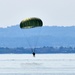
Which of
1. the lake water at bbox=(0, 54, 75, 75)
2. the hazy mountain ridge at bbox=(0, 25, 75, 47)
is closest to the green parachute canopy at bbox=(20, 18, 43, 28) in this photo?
the lake water at bbox=(0, 54, 75, 75)

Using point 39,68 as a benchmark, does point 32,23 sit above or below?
above

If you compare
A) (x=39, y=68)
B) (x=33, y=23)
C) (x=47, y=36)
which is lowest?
(x=47, y=36)

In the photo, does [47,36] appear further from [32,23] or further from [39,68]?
[32,23]

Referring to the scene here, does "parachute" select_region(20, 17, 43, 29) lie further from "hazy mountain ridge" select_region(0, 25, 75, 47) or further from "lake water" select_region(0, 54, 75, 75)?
"hazy mountain ridge" select_region(0, 25, 75, 47)

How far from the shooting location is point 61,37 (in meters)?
147

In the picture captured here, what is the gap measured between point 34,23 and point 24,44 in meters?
117

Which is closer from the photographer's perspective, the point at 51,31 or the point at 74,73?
the point at 74,73

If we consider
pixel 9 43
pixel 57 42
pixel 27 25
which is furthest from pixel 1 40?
pixel 27 25

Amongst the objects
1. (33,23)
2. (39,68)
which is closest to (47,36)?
(39,68)

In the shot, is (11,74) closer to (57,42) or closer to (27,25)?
(27,25)

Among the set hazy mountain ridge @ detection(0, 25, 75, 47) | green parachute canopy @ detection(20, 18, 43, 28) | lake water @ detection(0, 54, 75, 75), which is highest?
green parachute canopy @ detection(20, 18, 43, 28)

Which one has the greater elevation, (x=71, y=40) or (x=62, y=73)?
(x=62, y=73)

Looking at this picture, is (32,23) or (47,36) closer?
(32,23)

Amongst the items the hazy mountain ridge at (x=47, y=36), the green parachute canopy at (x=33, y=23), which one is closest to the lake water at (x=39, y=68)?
the green parachute canopy at (x=33, y=23)
